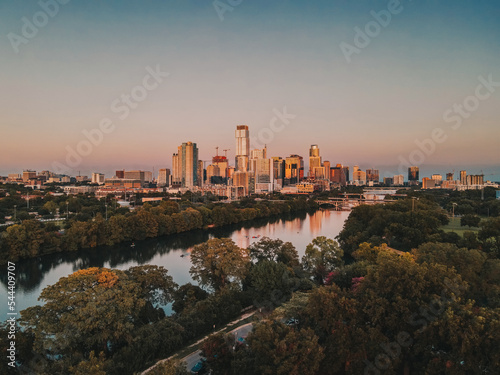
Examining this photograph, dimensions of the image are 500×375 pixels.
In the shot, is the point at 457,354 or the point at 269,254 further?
the point at 269,254

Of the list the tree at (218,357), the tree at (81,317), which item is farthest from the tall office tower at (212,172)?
the tree at (218,357)

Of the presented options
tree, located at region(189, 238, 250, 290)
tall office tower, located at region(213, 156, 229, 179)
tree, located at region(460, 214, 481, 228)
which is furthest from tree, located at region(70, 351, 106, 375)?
tall office tower, located at region(213, 156, 229, 179)

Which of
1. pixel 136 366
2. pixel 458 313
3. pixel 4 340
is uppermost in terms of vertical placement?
pixel 458 313

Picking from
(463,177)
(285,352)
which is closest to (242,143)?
(463,177)

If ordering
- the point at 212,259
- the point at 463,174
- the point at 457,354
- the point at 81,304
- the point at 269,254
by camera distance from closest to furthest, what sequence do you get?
the point at 457,354
the point at 81,304
the point at 212,259
the point at 269,254
the point at 463,174

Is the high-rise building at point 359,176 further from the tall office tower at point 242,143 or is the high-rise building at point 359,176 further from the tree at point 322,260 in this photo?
the tree at point 322,260

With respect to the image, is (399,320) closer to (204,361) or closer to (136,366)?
(204,361)

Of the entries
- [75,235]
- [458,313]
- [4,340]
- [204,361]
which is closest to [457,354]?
[458,313]

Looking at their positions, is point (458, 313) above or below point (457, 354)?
above
